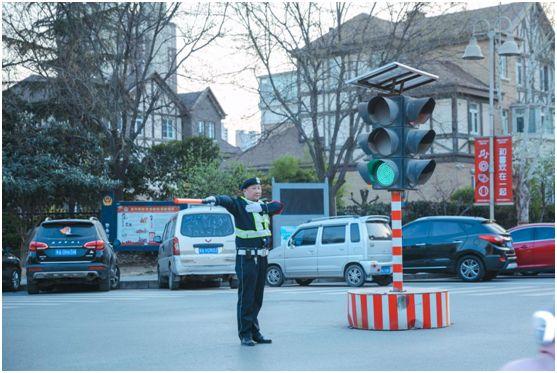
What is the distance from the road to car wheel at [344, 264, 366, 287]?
4.40 metres

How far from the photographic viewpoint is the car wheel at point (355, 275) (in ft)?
74.8

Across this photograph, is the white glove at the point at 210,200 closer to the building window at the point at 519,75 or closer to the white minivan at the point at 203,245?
the white minivan at the point at 203,245

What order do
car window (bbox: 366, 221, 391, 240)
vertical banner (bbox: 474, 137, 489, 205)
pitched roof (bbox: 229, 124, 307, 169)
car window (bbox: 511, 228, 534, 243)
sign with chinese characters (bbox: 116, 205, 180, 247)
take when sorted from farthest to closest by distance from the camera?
pitched roof (bbox: 229, 124, 307, 169), vertical banner (bbox: 474, 137, 489, 205), sign with chinese characters (bbox: 116, 205, 180, 247), car window (bbox: 511, 228, 534, 243), car window (bbox: 366, 221, 391, 240)

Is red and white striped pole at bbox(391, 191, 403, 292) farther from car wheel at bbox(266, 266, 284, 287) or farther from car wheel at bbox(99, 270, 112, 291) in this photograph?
car wheel at bbox(266, 266, 284, 287)

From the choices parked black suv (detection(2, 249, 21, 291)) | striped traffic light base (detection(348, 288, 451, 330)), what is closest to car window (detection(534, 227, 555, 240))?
parked black suv (detection(2, 249, 21, 291))

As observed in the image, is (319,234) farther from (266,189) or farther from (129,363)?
(266,189)

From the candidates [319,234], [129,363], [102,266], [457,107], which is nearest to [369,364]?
[129,363]

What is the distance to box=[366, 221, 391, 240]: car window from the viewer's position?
2292cm

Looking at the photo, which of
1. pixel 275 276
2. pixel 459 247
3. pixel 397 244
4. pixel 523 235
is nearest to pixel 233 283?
pixel 275 276

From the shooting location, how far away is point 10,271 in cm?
2338

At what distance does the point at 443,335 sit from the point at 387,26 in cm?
2295

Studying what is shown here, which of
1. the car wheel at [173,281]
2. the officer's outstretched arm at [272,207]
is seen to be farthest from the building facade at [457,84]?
the officer's outstretched arm at [272,207]

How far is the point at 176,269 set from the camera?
22156 mm

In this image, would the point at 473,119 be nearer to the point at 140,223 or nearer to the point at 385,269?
the point at 140,223
